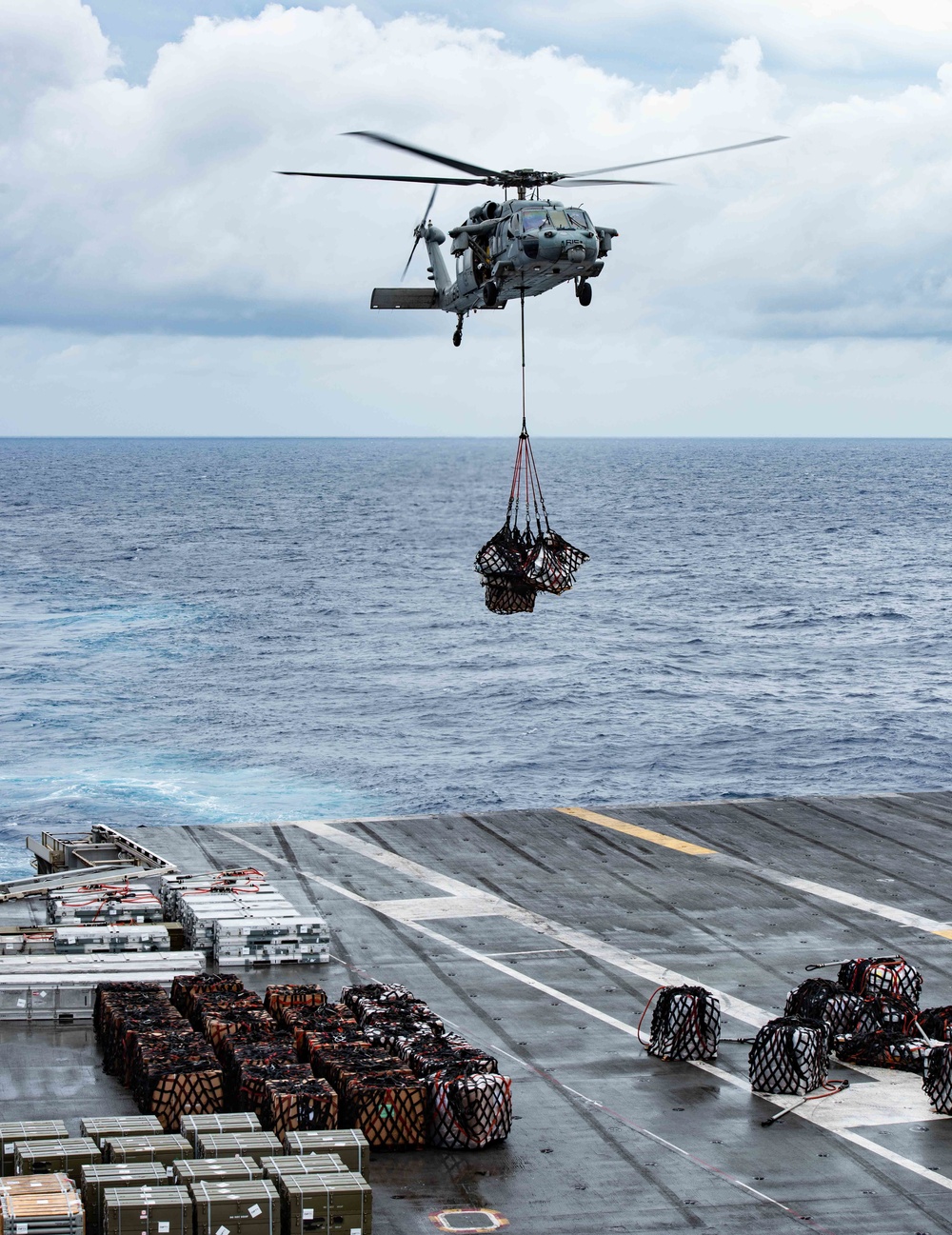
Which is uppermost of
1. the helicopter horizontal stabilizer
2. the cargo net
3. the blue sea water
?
the helicopter horizontal stabilizer

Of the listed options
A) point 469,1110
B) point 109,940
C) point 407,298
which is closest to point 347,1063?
point 469,1110

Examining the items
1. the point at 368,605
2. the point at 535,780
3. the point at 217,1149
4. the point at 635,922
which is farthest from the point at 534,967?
the point at 368,605

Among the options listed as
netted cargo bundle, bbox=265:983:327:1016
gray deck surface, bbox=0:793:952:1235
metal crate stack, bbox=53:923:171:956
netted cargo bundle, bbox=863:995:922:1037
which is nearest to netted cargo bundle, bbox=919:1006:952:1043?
netted cargo bundle, bbox=863:995:922:1037

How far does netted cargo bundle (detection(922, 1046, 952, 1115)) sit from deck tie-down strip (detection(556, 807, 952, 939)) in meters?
11.1

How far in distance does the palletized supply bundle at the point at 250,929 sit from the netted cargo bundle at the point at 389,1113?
1014 cm

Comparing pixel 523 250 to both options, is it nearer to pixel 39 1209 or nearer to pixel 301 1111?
pixel 301 1111

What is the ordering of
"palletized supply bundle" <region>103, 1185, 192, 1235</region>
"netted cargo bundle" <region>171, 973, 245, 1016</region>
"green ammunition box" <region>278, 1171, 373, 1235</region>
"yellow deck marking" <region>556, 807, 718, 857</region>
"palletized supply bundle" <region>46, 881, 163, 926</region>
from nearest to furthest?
"palletized supply bundle" <region>103, 1185, 192, 1235</region>
"green ammunition box" <region>278, 1171, 373, 1235</region>
"netted cargo bundle" <region>171, 973, 245, 1016</region>
"palletized supply bundle" <region>46, 881, 163, 926</region>
"yellow deck marking" <region>556, 807, 718, 857</region>

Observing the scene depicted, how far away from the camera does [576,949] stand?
3794 centimetres

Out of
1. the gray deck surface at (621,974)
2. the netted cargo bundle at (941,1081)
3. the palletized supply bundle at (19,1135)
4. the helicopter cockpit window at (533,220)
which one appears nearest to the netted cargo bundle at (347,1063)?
the gray deck surface at (621,974)

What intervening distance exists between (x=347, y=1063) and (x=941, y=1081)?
34.8ft

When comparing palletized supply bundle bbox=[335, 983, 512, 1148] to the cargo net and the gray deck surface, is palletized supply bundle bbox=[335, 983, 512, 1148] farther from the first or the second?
the cargo net

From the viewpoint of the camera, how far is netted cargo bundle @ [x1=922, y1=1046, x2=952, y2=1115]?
28.1m

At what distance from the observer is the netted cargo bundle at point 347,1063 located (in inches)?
1083

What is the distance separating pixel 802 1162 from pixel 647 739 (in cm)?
5347
